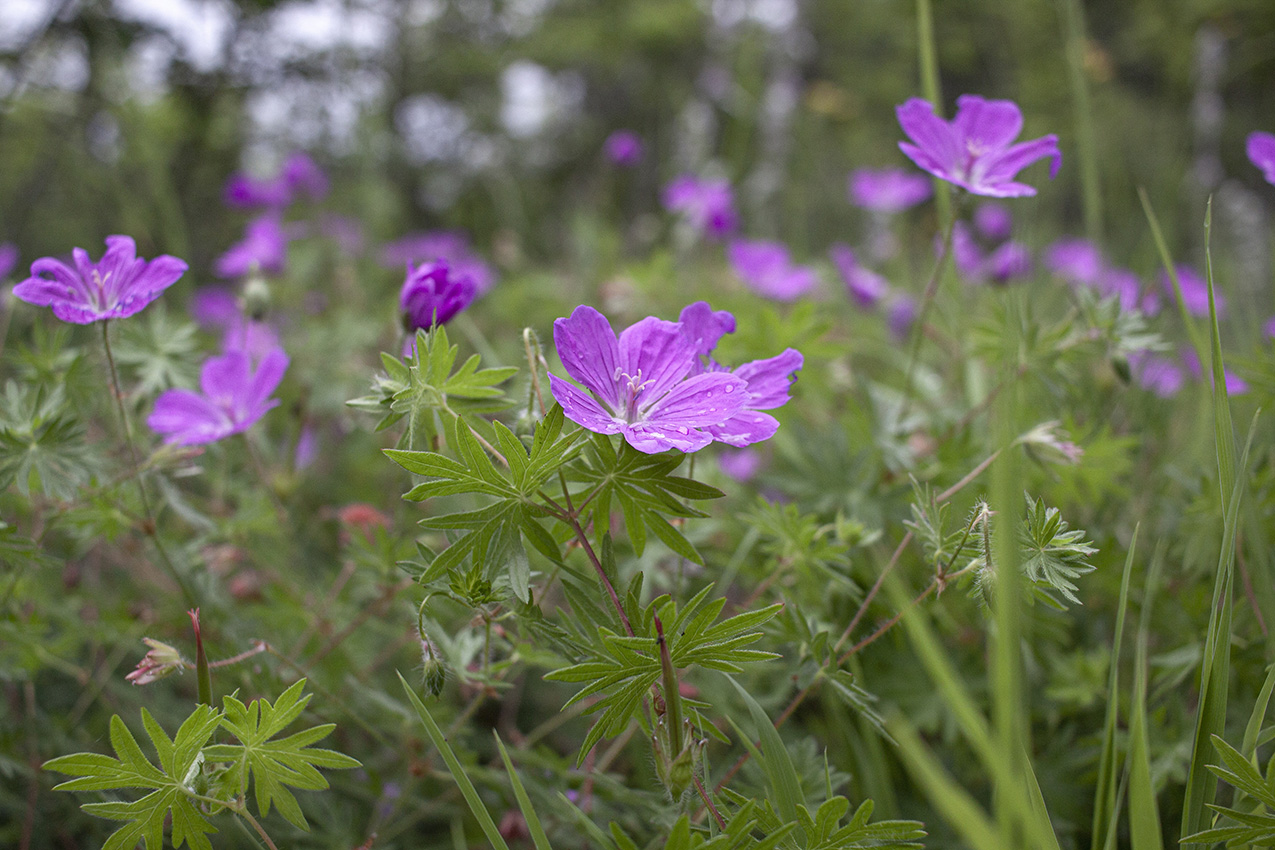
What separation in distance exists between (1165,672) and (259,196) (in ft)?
12.5

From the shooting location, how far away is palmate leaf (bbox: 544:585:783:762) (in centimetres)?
95

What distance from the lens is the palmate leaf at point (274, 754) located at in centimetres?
101

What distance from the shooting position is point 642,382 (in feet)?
3.69

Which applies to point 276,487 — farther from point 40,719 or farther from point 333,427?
point 333,427

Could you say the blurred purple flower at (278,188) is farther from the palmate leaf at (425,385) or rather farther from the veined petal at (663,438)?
the veined petal at (663,438)

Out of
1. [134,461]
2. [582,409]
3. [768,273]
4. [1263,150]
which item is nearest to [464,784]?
[582,409]

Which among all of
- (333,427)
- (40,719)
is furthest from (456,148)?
(40,719)

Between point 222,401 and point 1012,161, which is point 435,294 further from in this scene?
point 1012,161

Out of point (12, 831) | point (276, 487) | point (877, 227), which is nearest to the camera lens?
point (12, 831)

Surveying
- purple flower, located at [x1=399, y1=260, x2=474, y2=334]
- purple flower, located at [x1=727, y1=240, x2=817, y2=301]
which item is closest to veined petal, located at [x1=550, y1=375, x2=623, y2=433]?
purple flower, located at [x1=399, y1=260, x2=474, y2=334]

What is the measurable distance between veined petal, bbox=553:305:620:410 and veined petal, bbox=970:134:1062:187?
0.93m

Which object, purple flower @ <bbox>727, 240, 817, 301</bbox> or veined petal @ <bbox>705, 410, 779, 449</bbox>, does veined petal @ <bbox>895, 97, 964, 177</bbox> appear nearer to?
veined petal @ <bbox>705, 410, 779, 449</bbox>

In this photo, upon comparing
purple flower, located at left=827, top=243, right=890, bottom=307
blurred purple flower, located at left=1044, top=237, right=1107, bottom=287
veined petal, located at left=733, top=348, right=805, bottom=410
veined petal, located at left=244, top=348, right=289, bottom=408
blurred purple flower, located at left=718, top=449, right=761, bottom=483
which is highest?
veined petal, located at left=733, top=348, right=805, bottom=410

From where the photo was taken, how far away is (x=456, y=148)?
22.9ft
